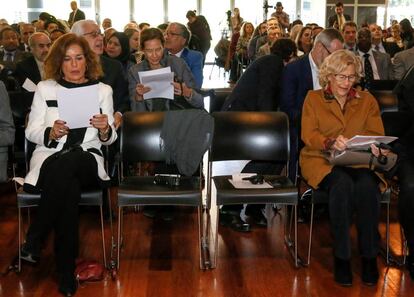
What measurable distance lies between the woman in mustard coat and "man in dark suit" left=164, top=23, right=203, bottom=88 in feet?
5.89

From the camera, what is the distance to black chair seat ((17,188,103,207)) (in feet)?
11.6

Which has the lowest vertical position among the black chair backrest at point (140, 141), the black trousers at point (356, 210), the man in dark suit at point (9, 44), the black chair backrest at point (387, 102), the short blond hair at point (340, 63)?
the black trousers at point (356, 210)

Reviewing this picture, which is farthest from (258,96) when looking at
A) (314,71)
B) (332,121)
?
(332,121)

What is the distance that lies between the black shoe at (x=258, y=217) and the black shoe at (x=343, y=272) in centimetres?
109

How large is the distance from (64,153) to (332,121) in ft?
5.68

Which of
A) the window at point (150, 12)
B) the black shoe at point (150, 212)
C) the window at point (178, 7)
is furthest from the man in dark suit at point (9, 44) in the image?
the window at point (178, 7)

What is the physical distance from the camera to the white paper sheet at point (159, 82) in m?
4.45

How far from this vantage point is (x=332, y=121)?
3.91 meters

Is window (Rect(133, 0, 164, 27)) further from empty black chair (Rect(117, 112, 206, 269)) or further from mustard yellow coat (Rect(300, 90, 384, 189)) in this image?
mustard yellow coat (Rect(300, 90, 384, 189))

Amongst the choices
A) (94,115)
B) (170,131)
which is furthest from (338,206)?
(94,115)

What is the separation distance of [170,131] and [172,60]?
0.95 m

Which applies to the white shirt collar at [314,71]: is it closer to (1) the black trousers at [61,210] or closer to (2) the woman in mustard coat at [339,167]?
(2) the woman in mustard coat at [339,167]

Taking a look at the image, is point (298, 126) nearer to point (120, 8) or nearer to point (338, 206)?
point (338, 206)

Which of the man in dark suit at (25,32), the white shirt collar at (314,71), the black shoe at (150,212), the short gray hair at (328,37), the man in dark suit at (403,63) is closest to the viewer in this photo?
the short gray hair at (328,37)
